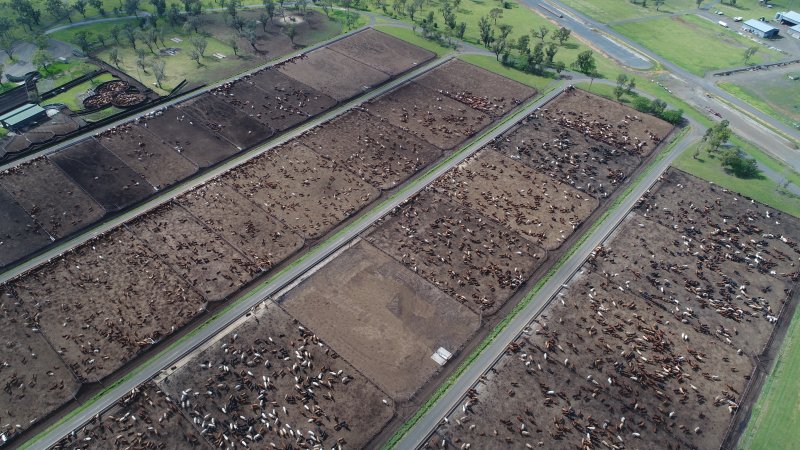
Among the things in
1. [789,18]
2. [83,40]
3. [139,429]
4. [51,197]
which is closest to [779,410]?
[139,429]

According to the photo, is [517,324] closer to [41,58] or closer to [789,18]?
[41,58]

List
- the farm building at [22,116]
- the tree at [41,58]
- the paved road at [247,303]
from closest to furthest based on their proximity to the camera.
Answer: the paved road at [247,303]
the farm building at [22,116]
the tree at [41,58]

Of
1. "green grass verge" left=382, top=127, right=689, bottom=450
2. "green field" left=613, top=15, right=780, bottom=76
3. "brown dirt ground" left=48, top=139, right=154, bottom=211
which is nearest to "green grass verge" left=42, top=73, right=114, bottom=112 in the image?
"brown dirt ground" left=48, top=139, right=154, bottom=211

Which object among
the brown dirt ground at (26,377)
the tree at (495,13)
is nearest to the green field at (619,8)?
the tree at (495,13)

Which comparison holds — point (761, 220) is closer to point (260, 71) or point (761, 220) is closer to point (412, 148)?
point (412, 148)

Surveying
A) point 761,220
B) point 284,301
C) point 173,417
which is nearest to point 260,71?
point 284,301

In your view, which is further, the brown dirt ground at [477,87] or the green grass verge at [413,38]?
the green grass verge at [413,38]

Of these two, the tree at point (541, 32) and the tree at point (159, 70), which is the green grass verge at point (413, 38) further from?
the tree at point (159, 70)
